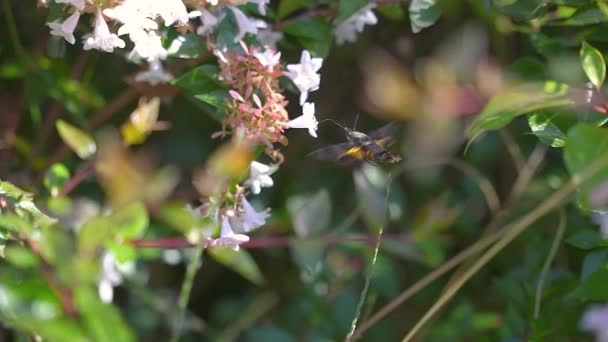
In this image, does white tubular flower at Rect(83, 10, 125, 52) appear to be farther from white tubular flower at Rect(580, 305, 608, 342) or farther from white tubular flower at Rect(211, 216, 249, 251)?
white tubular flower at Rect(580, 305, 608, 342)

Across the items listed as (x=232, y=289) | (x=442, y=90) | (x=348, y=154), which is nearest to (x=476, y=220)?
(x=442, y=90)

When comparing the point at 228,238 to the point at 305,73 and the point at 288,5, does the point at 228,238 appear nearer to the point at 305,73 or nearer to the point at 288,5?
the point at 305,73

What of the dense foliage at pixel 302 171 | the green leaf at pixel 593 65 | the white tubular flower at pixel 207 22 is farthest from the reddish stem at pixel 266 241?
the green leaf at pixel 593 65

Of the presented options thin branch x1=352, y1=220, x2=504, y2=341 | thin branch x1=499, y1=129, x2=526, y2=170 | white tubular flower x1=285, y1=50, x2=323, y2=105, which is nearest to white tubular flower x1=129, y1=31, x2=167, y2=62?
white tubular flower x1=285, y1=50, x2=323, y2=105

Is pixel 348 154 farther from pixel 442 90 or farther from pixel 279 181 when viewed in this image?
pixel 279 181

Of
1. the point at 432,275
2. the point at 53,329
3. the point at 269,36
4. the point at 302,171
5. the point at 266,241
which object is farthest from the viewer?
the point at 302,171

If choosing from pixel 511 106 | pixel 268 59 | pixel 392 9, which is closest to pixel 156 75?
pixel 268 59
